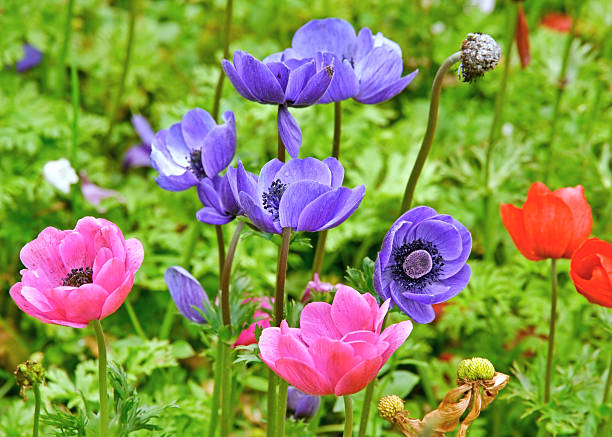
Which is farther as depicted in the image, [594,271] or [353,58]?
[353,58]

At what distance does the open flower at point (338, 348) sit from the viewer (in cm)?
75

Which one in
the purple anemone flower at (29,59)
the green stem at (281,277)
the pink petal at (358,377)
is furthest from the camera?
the purple anemone flower at (29,59)

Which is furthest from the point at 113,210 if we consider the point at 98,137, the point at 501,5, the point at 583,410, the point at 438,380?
the point at 501,5

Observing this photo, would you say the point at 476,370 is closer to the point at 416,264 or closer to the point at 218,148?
the point at 416,264

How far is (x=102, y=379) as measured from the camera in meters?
0.88

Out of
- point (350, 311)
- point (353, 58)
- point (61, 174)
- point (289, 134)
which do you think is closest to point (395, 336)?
point (350, 311)

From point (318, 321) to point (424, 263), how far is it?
6.3 inches

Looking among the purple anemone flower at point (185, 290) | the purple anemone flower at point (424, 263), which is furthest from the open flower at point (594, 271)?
the purple anemone flower at point (185, 290)

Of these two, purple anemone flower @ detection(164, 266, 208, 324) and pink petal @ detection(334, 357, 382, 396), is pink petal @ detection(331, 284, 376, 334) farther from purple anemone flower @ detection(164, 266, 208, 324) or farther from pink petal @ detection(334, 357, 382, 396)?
purple anemone flower @ detection(164, 266, 208, 324)

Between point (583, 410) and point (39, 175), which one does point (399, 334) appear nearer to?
point (583, 410)

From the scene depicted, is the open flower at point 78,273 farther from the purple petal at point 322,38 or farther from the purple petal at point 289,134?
the purple petal at point 322,38

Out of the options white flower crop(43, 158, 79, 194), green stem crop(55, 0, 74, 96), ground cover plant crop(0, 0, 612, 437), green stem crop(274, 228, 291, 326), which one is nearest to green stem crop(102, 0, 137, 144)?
ground cover plant crop(0, 0, 612, 437)

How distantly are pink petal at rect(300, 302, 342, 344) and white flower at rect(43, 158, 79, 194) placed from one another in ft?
3.16

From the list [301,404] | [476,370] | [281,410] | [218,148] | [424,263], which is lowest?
[301,404]
